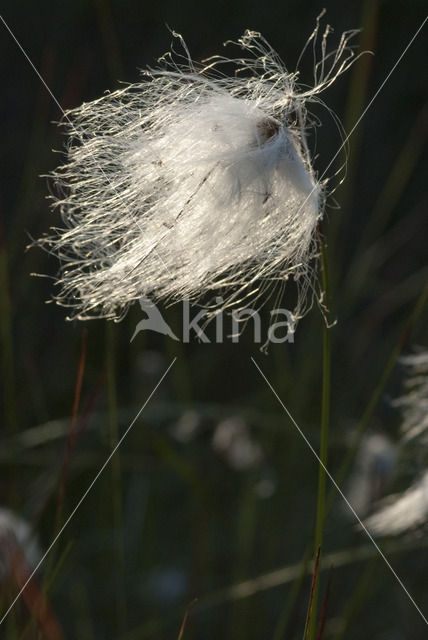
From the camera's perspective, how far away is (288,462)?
4.93ft

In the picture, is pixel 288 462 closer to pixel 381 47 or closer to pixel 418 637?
pixel 418 637

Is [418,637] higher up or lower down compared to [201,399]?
lower down

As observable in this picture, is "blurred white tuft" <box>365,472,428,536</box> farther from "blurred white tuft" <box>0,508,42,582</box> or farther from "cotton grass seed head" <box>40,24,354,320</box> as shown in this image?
"blurred white tuft" <box>0,508,42,582</box>

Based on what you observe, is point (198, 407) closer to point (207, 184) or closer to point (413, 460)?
point (413, 460)

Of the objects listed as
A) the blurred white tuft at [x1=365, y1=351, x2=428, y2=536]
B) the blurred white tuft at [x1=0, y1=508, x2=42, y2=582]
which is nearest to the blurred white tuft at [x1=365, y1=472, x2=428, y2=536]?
the blurred white tuft at [x1=365, y1=351, x2=428, y2=536]

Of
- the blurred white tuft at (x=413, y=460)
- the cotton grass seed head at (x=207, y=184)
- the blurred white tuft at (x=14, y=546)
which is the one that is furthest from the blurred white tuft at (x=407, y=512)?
the blurred white tuft at (x=14, y=546)

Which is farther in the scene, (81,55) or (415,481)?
(81,55)

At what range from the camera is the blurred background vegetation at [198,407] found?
1255mm

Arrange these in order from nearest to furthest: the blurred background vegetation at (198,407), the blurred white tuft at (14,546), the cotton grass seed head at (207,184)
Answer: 1. the cotton grass seed head at (207,184)
2. the blurred white tuft at (14,546)
3. the blurred background vegetation at (198,407)

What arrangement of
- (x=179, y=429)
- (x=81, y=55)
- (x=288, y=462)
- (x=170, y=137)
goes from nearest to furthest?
1. (x=170, y=137)
2. (x=288, y=462)
3. (x=179, y=429)
4. (x=81, y=55)

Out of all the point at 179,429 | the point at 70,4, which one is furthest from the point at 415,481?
the point at 70,4

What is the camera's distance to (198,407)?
133 centimetres

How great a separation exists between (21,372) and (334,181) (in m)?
1.08

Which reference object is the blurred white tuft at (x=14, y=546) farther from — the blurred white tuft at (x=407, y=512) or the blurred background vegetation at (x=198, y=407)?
the blurred white tuft at (x=407, y=512)
